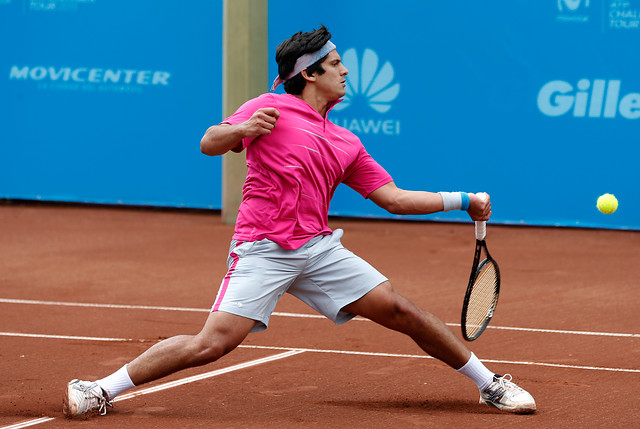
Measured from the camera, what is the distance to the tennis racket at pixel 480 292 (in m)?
4.63

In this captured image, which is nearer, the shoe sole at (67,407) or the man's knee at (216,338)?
the man's knee at (216,338)

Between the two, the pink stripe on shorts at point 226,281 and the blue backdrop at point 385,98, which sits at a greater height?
the blue backdrop at point 385,98

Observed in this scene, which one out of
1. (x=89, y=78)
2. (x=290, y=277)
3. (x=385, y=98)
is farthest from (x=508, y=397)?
(x=89, y=78)

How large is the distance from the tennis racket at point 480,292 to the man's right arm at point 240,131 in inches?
41.1

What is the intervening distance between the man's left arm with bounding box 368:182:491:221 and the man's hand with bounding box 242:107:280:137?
690 mm

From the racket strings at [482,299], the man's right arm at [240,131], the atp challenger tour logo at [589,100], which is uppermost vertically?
the atp challenger tour logo at [589,100]

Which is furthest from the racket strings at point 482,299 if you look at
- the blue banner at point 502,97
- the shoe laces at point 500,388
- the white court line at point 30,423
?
the blue banner at point 502,97

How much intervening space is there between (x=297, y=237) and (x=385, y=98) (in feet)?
23.1

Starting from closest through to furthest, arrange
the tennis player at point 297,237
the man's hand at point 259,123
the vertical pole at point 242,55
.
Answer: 1. the man's hand at point 259,123
2. the tennis player at point 297,237
3. the vertical pole at point 242,55

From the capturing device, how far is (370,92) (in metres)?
11.3

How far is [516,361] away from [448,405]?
41.9 inches

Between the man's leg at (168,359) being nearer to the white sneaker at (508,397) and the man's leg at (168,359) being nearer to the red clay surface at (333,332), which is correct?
the red clay surface at (333,332)

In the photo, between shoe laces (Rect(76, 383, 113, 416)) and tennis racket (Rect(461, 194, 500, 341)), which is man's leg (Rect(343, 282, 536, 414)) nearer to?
tennis racket (Rect(461, 194, 500, 341))

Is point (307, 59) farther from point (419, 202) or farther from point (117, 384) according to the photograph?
point (117, 384)
